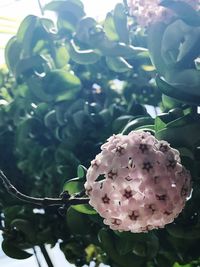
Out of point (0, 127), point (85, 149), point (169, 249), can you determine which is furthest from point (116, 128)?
point (0, 127)

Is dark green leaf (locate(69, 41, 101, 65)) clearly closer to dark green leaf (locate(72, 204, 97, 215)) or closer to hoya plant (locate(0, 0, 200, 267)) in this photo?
hoya plant (locate(0, 0, 200, 267))

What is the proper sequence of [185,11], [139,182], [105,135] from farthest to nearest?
1. [105,135]
2. [185,11]
3. [139,182]

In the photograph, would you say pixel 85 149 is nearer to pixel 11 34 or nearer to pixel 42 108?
pixel 42 108

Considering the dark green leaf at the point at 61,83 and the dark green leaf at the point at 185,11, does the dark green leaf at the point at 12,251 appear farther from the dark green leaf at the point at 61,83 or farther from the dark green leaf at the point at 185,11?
the dark green leaf at the point at 185,11

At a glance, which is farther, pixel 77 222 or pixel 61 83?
pixel 61 83

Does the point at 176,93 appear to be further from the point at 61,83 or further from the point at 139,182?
the point at 61,83

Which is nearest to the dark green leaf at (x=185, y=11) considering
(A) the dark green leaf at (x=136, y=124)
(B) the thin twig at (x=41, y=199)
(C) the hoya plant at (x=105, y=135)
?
(C) the hoya plant at (x=105, y=135)

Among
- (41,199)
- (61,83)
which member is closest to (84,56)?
(61,83)

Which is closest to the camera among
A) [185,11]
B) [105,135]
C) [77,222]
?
[185,11]

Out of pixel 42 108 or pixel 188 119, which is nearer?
pixel 188 119
